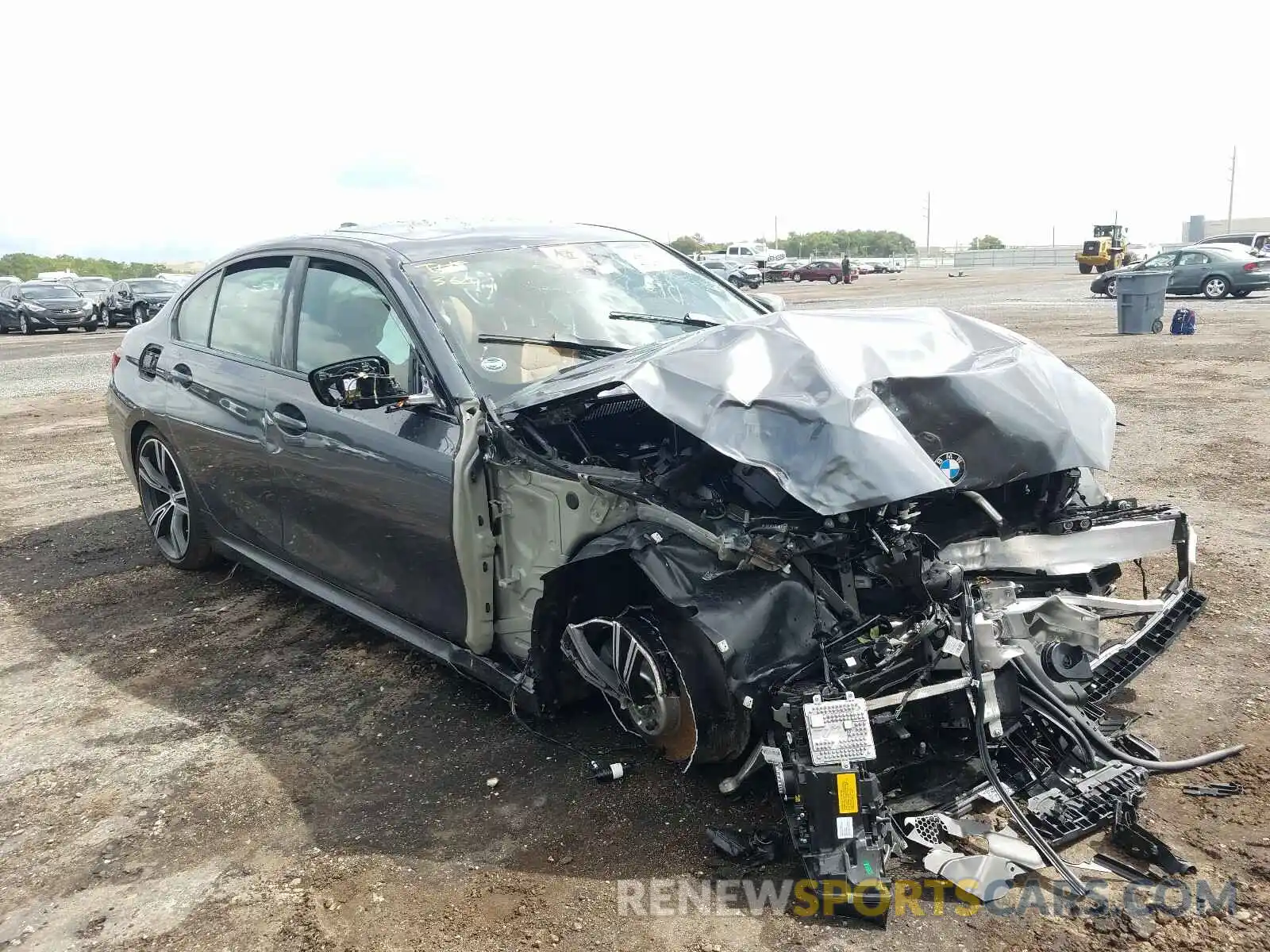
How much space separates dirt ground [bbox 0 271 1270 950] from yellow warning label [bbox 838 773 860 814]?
1.03 feet

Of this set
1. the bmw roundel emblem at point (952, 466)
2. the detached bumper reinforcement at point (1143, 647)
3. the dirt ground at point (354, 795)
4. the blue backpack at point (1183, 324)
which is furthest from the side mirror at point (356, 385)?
the blue backpack at point (1183, 324)

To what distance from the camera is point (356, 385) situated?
3.43 meters

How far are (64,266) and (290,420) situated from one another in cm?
8812

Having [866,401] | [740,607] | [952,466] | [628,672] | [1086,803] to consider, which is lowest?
[1086,803]

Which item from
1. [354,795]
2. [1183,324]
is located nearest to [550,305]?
[354,795]

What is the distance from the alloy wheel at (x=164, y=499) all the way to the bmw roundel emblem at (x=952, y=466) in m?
4.02

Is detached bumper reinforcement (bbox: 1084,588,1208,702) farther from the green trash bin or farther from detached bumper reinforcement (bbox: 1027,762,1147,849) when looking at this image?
the green trash bin

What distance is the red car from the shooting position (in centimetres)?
4994

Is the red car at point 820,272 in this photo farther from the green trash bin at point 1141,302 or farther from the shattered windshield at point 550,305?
the shattered windshield at point 550,305

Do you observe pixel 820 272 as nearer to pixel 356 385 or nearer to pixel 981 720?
pixel 356 385

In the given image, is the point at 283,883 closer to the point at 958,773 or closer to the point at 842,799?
the point at 842,799

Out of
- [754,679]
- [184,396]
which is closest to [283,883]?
[754,679]

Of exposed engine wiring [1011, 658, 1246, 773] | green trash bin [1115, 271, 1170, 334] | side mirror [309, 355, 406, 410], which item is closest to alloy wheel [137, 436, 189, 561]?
side mirror [309, 355, 406, 410]

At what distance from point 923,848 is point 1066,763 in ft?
1.83
